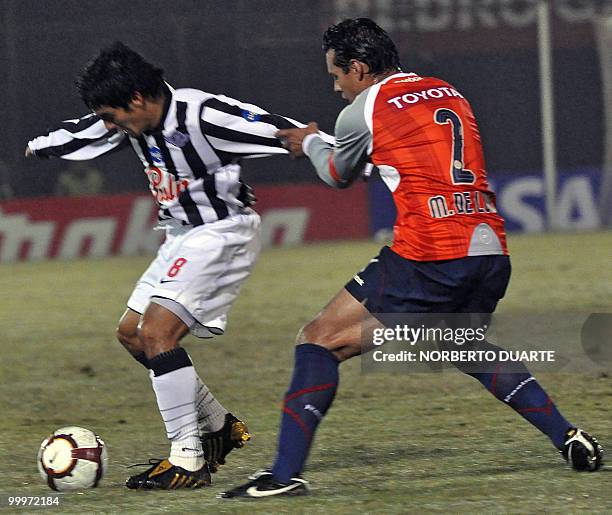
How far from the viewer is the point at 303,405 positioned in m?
5.00

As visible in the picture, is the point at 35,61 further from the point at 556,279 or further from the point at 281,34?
the point at 556,279

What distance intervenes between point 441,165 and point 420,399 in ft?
8.91

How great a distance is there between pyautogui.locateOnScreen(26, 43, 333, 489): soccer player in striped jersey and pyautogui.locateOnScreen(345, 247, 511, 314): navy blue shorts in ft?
2.41

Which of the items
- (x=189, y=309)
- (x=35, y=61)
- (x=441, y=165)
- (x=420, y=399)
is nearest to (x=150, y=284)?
(x=189, y=309)

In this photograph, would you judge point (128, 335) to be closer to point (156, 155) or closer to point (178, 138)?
point (156, 155)

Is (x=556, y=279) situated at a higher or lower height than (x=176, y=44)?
lower

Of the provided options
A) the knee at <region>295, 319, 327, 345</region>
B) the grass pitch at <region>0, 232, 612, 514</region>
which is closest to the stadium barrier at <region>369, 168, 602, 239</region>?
the grass pitch at <region>0, 232, 612, 514</region>

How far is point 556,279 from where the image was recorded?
1350 centimetres

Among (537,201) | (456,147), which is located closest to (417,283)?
(456,147)

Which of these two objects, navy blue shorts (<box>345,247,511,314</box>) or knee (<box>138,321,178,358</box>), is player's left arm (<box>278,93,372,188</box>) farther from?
knee (<box>138,321,178,358</box>)

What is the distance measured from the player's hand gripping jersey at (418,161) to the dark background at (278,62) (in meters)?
15.2

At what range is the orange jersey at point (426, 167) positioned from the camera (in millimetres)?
5156

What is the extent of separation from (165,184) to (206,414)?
100cm

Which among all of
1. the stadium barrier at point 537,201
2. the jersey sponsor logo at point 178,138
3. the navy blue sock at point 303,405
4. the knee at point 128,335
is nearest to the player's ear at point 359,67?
the jersey sponsor logo at point 178,138
